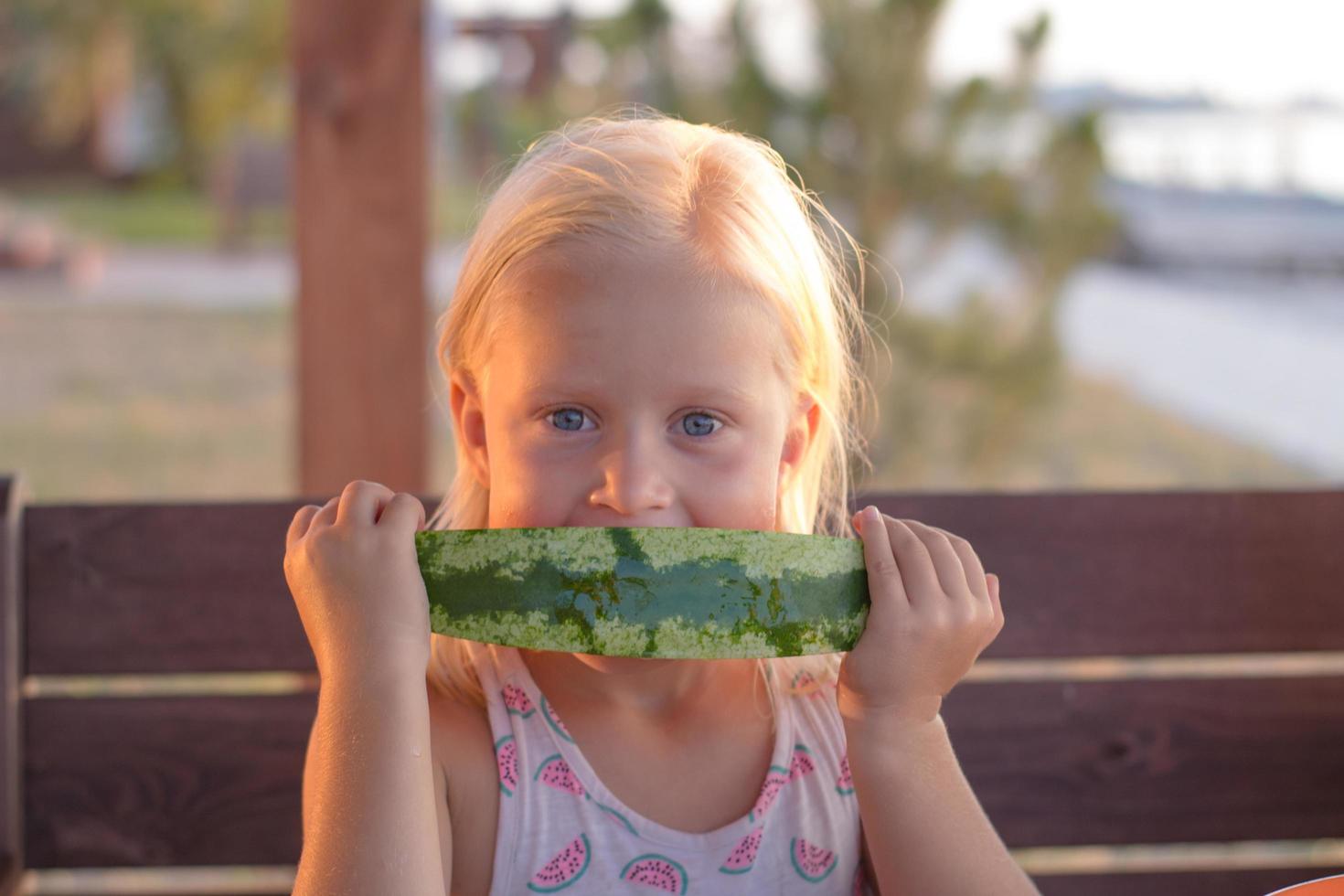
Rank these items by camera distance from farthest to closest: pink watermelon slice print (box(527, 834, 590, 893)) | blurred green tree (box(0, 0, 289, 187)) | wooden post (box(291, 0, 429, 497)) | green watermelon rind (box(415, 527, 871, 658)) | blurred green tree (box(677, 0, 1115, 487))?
blurred green tree (box(0, 0, 289, 187)), blurred green tree (box(677, 0, 1115, 487)), wooden post (box(291, 0, 429, 497)), pink watermelon slice print (box(527, 834, 590, 893)), green watermelon rind (box(415, 527, 871, 658))

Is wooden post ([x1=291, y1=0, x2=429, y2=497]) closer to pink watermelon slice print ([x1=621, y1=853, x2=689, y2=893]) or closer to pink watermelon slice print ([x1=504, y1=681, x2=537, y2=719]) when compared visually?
pink watermelon slice print ([x1=504, y1=681, x2=537, y2=719])

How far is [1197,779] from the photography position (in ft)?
7.36

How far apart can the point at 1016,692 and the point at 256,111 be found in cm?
1983

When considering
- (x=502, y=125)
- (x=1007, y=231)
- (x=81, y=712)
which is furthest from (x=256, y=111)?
(x=81, y=712)

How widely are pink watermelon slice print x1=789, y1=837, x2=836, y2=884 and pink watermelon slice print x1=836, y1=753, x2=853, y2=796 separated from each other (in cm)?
8

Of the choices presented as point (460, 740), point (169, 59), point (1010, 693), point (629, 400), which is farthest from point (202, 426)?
point (169, 59)

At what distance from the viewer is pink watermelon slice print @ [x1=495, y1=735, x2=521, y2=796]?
1736 millimetres

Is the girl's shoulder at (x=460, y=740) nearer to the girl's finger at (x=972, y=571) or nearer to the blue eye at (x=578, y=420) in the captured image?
the blue eye at (x=578, y=420)

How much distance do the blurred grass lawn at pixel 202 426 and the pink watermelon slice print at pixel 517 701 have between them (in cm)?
325

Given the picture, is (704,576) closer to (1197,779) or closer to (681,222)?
(681,222)

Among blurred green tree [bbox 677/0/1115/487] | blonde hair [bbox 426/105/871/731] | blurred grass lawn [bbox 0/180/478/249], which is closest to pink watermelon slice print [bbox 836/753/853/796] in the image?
blonde hair [bbox 426/105/871/731]

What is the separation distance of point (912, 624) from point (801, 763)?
38 centimetres

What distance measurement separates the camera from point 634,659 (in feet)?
5.63

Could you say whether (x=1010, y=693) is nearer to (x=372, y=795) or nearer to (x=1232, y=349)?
(x=372, y=795)
